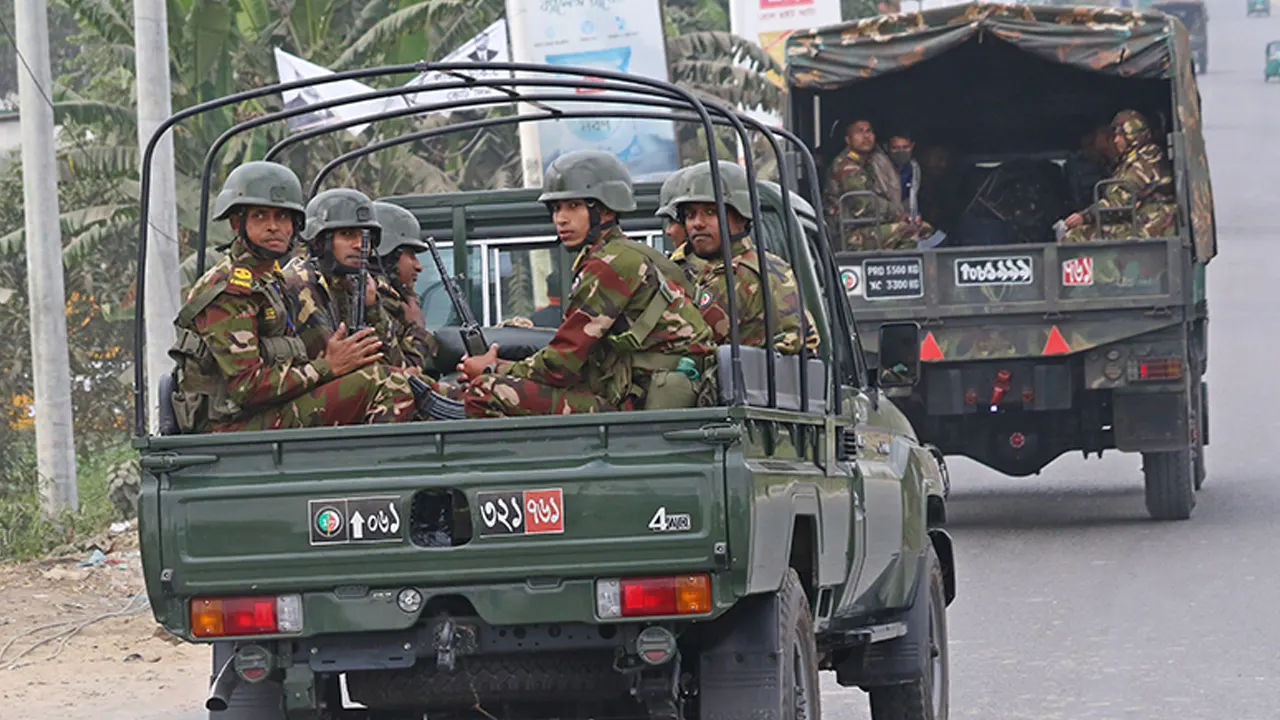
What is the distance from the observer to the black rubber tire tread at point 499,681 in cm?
599

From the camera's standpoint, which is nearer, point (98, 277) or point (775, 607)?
point (775, 607)

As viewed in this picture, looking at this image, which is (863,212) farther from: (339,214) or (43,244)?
(339,214)

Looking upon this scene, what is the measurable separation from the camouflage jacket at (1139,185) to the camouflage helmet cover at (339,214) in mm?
8428

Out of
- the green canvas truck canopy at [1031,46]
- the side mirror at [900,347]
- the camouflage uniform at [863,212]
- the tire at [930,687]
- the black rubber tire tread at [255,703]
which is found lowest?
the tire at [930,687]

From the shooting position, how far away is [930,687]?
785 centimetres

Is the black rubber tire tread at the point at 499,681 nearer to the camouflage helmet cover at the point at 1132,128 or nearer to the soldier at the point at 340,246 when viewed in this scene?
the soldier at the point at 340,246

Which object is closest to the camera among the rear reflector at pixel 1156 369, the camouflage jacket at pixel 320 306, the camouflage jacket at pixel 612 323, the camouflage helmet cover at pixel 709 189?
the camouflage jacket at pixel 612 323

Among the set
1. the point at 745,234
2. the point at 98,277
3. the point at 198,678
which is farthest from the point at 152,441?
the point at 98,277

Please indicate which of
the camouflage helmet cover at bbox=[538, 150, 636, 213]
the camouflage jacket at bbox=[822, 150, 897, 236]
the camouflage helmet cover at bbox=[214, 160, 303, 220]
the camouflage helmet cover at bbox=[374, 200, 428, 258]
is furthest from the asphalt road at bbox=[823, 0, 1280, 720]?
the camouflage helmet cover at bbox=[214, 160, 303, 220]

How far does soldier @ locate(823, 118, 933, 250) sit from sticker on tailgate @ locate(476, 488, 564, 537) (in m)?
9.65

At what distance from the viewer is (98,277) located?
80.0ft

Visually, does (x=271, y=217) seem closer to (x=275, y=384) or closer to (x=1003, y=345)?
(x=275, y=384)

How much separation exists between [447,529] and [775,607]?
0.83 metres

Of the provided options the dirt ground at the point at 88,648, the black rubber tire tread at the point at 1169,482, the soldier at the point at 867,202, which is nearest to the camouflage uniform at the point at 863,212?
the soldier at the point at 867,202
